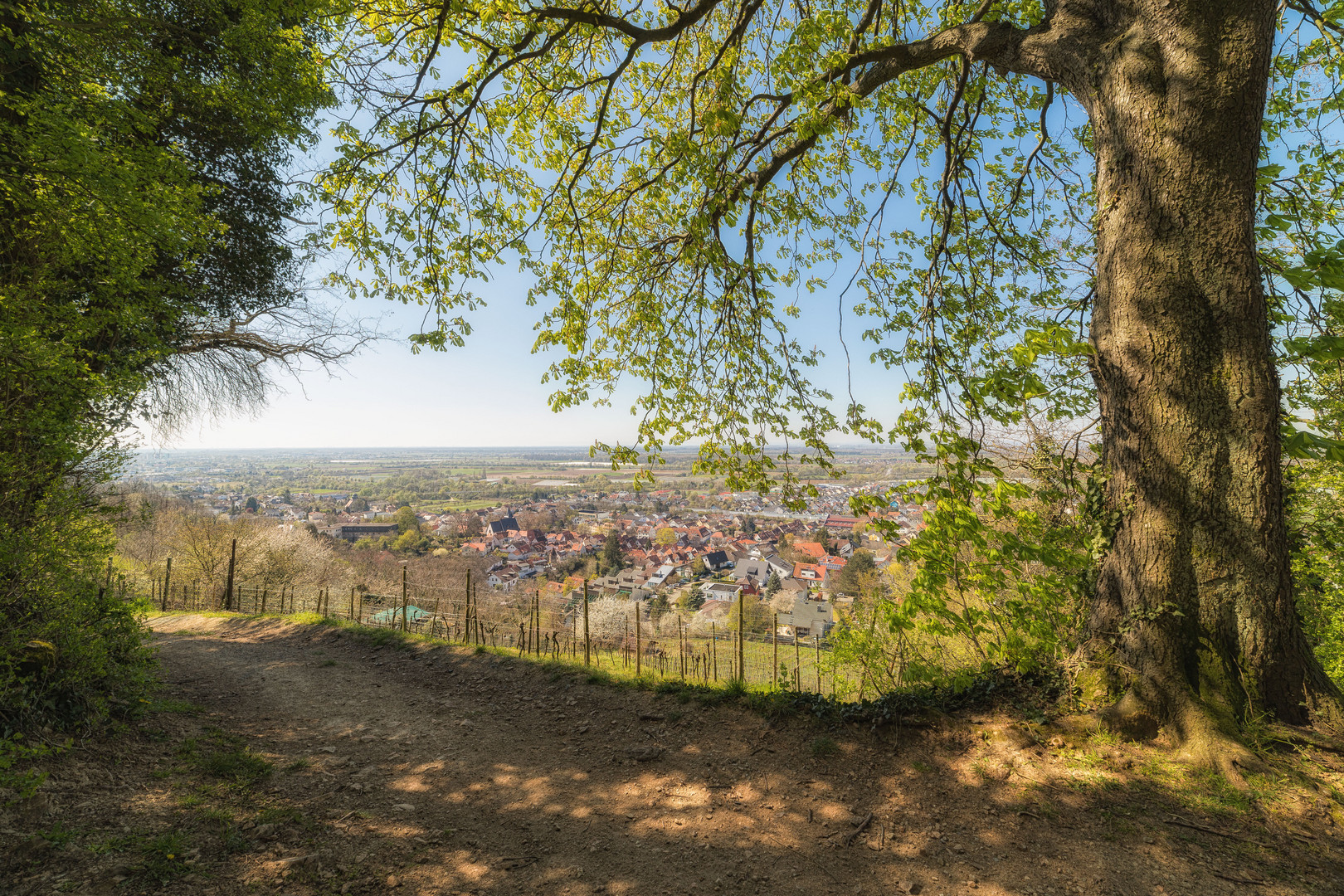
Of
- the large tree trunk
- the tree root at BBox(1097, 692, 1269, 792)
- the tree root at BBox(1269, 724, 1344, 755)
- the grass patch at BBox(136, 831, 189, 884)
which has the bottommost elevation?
the grass patch at BBox(136, 831, 189, 884)

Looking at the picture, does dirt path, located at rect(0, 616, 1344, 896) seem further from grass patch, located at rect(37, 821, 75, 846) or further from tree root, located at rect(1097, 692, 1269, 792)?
tree root, located at rect(1097, 692, 1269, 792)

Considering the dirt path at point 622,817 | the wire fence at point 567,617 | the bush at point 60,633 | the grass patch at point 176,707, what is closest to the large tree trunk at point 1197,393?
the dirt path at point 622,817

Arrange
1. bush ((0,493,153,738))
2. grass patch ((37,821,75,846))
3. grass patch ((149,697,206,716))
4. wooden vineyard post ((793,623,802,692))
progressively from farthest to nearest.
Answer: wooden vineyard post ((793,623,802,692)), grass patch ((149,697,206,716)), bush ((0,493,153,738)), grass patch ((37,821,75,846))

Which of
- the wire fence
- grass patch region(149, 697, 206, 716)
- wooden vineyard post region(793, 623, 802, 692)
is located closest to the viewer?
grass patch region(149, 697, 206, 716)

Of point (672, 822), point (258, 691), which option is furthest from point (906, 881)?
point (258, 691)

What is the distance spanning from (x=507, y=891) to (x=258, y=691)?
18.8 feet

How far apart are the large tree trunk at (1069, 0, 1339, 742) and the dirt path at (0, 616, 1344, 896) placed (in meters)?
0.63

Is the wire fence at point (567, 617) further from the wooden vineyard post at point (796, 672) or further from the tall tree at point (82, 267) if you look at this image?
the tall tree at point (82, 267)

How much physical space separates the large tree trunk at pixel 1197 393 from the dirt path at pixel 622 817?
63 centimetres

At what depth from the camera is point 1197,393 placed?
276 cm

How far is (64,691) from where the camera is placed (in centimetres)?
392

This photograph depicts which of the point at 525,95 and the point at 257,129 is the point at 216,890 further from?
the point at 257,129

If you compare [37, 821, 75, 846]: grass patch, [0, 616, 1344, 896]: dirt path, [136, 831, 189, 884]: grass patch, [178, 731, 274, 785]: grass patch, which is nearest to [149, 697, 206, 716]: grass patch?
[0, 616, 1344, 896]: dirt path

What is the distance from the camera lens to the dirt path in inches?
93.7
